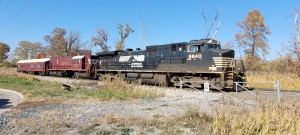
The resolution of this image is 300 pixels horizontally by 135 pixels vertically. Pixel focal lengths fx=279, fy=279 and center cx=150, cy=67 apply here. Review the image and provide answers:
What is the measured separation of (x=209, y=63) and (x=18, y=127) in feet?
42.8

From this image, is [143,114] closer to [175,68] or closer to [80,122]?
[80,122]

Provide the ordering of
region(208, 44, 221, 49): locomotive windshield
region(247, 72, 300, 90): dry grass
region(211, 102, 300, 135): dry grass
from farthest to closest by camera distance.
A: region(247, 72, 300, 90): dry grass
region(208, 44, 221, 49): locomotive windshield
region(211, 102, 300, 135): dry grass

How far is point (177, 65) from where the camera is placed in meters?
20.2

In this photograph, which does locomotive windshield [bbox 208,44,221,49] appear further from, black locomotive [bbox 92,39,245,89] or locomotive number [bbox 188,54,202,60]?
locomotive number [bbox 188,54,202,60]

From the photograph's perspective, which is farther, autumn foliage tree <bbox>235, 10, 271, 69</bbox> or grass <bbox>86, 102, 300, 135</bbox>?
autumn foliage tree <bbox>235, 10, 271, 69</bbox>

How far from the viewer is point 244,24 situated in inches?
1916

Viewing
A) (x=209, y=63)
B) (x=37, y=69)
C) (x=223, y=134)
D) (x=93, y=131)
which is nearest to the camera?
(x=223, y=134)

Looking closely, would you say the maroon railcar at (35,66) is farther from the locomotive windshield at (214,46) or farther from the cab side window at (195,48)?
the locomotive windshield at (214,46)

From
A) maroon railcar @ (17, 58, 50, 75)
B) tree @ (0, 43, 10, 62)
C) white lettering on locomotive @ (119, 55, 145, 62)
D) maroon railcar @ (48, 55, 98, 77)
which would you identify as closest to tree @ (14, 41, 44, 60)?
tree @ (0, 43, 10, 62)

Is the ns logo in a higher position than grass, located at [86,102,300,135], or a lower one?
higher

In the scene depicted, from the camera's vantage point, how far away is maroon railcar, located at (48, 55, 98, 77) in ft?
104

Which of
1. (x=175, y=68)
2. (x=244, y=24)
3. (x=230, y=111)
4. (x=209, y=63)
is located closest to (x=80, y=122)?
(x=230, y=111)

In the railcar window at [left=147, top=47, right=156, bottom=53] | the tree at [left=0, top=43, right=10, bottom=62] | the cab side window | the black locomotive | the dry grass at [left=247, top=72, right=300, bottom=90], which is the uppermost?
the tree at [left=0, top=43, right=10, bottom=62]

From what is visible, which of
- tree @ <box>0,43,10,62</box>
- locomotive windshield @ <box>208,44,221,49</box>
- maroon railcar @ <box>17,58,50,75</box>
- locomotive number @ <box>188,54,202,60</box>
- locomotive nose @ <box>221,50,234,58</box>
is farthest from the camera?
tree @ <box>0,43,10,62</box>
